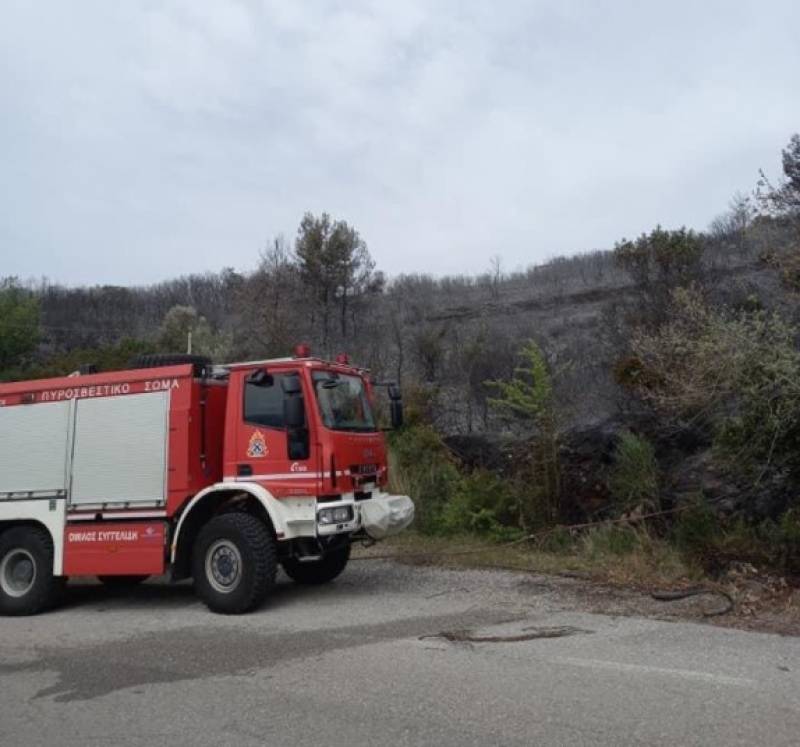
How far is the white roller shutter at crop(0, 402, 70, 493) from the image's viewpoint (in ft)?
33.6

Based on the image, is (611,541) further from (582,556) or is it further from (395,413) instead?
(395,413)

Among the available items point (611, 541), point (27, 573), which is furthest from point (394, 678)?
point (611, 541)

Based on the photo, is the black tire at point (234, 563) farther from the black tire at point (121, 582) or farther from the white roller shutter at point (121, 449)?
the black tire at point (121, 582)

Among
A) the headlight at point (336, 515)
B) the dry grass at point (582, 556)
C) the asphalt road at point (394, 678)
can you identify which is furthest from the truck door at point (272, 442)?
the dry grass at point (582, 556)

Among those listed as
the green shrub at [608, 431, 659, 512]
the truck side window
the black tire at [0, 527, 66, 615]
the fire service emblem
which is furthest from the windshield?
the green shrub at [608, 431, 659, 512]

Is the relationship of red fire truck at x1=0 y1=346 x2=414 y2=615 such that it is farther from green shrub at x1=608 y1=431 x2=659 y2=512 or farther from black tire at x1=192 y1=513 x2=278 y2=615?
green shrub at x1=608 y1=431 x2=659 y2=512

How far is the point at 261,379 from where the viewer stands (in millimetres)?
9523

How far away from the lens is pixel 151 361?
1102 centimetres

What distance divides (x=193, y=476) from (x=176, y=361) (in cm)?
176

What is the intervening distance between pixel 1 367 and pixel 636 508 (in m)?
31.7

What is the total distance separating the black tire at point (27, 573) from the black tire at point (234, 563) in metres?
1.96

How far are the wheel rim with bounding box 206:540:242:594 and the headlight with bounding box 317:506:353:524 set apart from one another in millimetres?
973

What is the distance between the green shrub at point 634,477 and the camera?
12961 millimetres

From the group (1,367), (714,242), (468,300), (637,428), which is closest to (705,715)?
(637,428)
